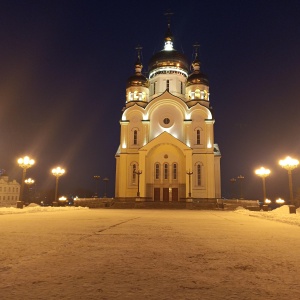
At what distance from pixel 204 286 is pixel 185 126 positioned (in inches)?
1549

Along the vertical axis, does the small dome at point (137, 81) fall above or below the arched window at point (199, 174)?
above

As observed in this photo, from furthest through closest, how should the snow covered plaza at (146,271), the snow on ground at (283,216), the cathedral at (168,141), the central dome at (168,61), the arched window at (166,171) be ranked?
the central dome at (168,61)
the arched window at (166,171)
the cathedral at (168,141)
the snow on ground at (283,216)
the snow covered plaza at (146,271)

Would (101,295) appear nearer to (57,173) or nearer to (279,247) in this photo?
(279,247)

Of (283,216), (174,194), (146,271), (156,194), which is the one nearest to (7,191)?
(156,194)

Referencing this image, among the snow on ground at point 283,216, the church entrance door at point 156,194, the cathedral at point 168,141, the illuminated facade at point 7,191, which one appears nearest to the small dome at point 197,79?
the cathedral at point 168,141

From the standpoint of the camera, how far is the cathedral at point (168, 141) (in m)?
39.6

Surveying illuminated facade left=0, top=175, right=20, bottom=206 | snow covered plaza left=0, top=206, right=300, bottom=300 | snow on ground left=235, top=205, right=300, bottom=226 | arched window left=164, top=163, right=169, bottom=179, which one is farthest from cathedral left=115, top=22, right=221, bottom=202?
snow covered plaza left=0, top=206, right=300, bottom=300

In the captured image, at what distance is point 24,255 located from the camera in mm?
4570

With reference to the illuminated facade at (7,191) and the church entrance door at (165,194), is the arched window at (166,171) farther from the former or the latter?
the illuminated facade at (7,191)

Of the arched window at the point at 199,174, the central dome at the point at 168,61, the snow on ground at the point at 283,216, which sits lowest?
the snow on ground at the point at 283,216

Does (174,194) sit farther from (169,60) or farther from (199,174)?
(169,60)

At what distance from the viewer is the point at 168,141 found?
1558 inches

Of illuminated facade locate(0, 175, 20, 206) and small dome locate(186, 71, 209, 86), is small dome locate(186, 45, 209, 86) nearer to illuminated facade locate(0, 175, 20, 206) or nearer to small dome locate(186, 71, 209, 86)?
small dome locate(186, 71, 209, 86)

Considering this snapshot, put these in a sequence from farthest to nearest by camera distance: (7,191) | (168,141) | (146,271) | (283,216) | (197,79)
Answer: (7,191) < (197,79) < (168,141) < (283,216) < (146,271)
